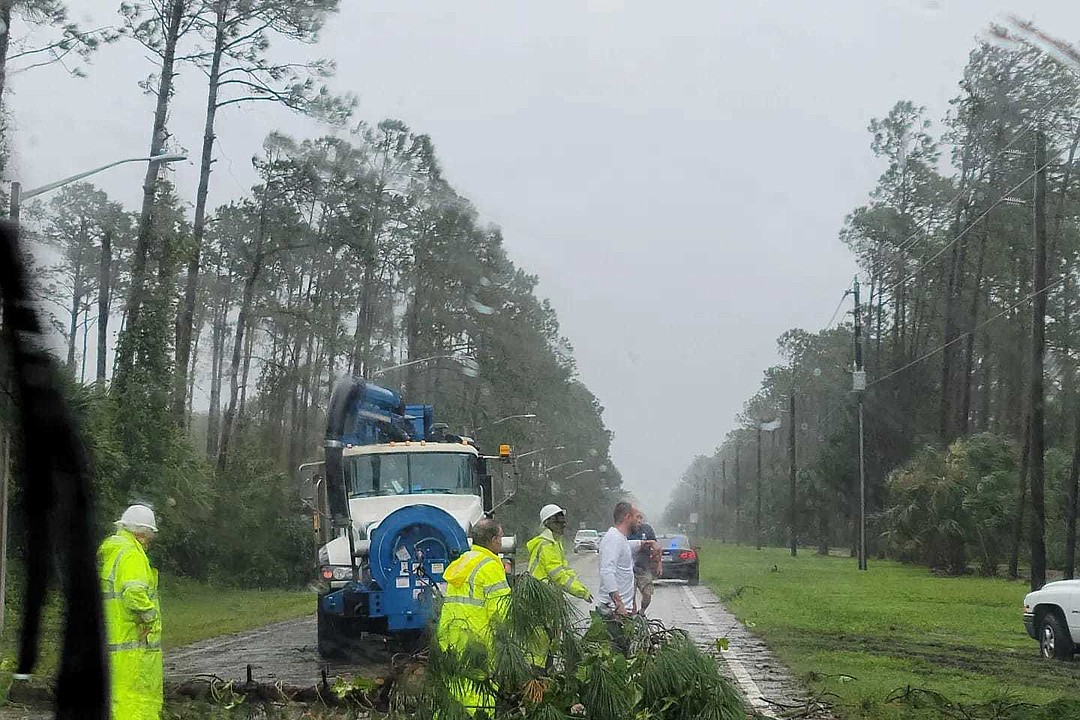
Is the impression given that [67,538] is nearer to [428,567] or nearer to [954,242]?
[428,567]

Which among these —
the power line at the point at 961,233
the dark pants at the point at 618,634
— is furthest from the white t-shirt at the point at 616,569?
the power line at the point at 961,233

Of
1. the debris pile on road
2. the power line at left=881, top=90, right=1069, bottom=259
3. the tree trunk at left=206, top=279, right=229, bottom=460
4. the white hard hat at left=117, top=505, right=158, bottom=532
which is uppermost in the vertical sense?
the power line at left=881, top=90, right=1069, bottom=259

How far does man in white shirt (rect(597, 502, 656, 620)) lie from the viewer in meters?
13.1

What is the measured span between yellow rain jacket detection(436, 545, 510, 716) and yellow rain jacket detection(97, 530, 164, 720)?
1785 mm

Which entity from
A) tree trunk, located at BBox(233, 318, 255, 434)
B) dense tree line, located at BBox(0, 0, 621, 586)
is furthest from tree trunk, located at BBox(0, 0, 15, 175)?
tree trunk, located at BBox(233, 318, 255, 434)

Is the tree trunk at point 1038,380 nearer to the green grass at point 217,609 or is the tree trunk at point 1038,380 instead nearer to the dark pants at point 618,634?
the green grass at point 217,609

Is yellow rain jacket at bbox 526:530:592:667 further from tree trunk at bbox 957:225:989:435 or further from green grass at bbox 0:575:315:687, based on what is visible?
tree trunk at bbox 957:225:989:435

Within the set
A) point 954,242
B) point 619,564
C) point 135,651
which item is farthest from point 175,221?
point 954,242

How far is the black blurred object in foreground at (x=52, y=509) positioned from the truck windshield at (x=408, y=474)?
31.6 feet

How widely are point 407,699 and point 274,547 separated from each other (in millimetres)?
29998

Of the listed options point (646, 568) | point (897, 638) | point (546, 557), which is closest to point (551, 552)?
point (546, 557)

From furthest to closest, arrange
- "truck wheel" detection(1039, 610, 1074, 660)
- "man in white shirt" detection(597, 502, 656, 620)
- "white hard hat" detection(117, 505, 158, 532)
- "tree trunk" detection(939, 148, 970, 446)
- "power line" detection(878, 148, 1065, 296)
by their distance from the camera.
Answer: "tree trunk" detection(939, 148, 970, 446) < "power line" detection(878, 148, 1065, 296) < "truck wheel" detection(1039, 610, 1074, 660) < "man in white shirt" detection(597, 502, 656, 620) < "white hard hat" detection(117, 505, 158, 532)

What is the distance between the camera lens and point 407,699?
24.7 ft

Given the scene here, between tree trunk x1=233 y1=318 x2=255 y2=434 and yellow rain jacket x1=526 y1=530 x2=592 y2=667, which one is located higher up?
tree trunk x1=233 y1=318 x2=255 y2=434
